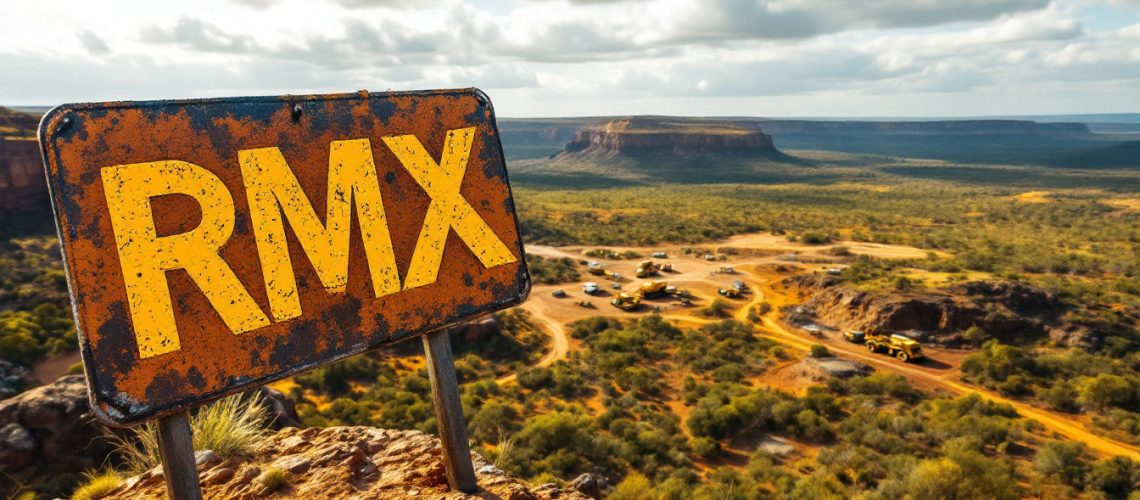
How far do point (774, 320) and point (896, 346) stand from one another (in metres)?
6.33

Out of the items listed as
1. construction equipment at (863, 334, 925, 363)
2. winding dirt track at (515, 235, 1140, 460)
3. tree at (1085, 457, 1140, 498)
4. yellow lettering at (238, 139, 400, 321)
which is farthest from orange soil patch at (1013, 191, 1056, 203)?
yellow lettering at (238, 139, 400, 321)

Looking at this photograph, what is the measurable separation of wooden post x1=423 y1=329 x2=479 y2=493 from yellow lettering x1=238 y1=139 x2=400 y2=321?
0.76m

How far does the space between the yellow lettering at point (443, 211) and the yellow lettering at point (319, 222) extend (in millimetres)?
236

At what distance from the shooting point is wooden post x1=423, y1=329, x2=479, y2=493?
15.9 feet

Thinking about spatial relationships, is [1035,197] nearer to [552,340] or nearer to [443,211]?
[552,340]

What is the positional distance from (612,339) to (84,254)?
74.0 feet

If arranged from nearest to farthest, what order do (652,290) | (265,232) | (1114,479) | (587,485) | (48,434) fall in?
1. (265,232)
2. (587,485)
3. (48,434)
4. (1114,479)
5. (652,290)

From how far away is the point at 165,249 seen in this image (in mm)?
3518

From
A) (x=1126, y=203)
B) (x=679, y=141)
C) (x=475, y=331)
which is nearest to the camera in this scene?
(x=475, y=331)

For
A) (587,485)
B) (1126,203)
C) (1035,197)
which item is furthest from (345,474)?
(1035,197)

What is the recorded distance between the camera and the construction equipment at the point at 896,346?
22.3 meters

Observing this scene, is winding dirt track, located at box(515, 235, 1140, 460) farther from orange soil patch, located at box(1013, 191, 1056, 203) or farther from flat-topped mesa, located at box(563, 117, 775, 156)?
flat-topped mesa, located at box(563, 117, 775, 156)

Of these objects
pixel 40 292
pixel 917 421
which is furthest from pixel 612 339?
pixel 40 292

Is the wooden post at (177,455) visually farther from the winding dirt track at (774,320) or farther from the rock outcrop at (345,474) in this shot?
the winding dirt track at (774,320)
